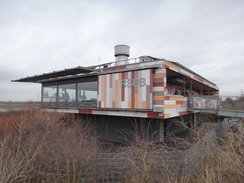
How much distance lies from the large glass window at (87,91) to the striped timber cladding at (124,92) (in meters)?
0.69

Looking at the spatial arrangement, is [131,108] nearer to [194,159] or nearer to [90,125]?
[194,159]

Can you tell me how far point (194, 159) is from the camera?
Result: 5238mm

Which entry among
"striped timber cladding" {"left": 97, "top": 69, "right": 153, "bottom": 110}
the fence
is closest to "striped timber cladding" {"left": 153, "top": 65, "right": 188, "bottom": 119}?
"striped timber cladding" {"left": 97, "top": 69, "right": 153, "bottom": 110}

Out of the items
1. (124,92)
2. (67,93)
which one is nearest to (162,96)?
(124,92)

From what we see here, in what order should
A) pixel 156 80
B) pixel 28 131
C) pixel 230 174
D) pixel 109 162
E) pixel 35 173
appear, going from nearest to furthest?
pixel 230 174, pixel 35 173, pixel 109 162, pixel 28 131, pixel 156 80

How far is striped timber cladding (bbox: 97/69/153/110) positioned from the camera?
360 inches

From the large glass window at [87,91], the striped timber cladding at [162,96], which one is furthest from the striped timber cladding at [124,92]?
the large glass window at [87,91]

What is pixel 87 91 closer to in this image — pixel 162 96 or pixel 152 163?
pixel 162 96

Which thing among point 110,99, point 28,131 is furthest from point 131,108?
point 28,131

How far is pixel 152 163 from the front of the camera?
14.9ft

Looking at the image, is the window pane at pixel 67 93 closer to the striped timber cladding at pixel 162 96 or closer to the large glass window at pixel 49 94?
the large glass window at pixel 49 94

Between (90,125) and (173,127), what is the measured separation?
7.73 metres

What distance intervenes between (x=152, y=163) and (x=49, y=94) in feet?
46.0

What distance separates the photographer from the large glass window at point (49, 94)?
591 inches
